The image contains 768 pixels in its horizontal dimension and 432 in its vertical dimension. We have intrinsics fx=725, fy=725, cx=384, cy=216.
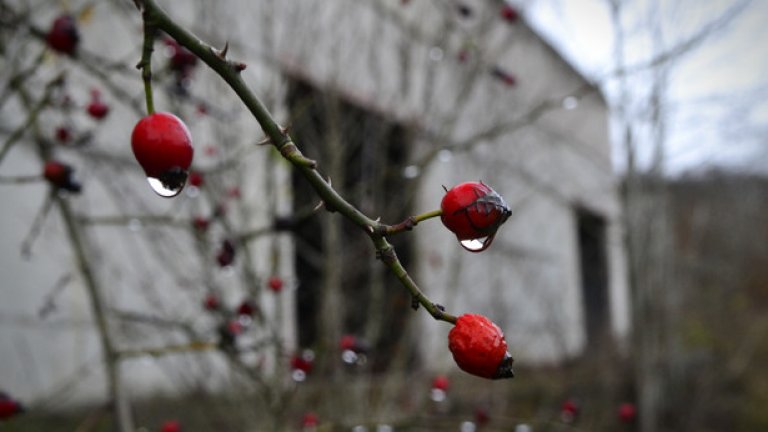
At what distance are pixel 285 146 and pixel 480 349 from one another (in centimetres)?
26

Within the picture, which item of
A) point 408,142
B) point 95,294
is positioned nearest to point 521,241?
point 408,142

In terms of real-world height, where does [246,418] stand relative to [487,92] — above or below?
below

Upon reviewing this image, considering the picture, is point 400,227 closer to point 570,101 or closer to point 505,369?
point 505,369

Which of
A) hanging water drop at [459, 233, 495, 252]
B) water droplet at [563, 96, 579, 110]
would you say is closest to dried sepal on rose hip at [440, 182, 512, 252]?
hanging water drop at [459, 233, 495, 252]

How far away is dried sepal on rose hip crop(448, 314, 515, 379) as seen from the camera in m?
0.67

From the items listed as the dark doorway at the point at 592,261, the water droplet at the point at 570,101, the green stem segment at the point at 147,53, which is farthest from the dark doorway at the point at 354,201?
the dark doorway at the point at 592,261

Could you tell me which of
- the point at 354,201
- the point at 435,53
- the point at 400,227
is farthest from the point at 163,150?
the point at 354,201

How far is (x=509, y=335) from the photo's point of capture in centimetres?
553

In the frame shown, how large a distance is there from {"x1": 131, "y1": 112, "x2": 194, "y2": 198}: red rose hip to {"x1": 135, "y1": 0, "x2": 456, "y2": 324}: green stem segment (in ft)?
0.18

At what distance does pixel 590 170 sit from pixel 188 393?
257 inches

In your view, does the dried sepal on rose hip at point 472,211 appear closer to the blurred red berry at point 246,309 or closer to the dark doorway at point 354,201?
the blurred red berry at point 246,309

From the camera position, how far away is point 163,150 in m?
0.63

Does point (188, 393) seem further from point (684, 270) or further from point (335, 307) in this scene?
point (684, 270)

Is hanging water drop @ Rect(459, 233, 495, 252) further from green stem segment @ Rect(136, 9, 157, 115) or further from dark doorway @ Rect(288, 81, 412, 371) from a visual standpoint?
dark doorway @ Rect(288, 81, 412, 371)
